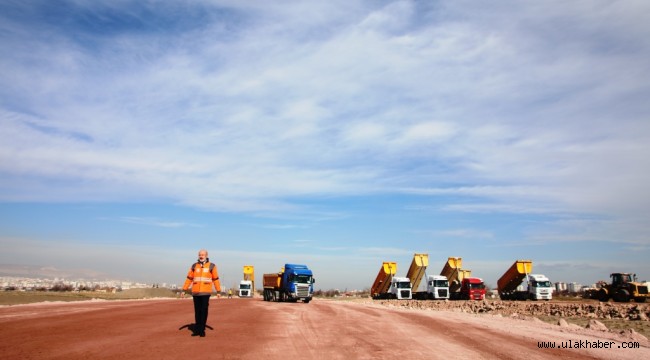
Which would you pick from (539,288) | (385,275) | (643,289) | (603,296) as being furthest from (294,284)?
(643,289)

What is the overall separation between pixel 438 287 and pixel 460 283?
2842 millimetres

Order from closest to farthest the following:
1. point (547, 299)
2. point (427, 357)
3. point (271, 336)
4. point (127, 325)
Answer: point (427, 357) → point (271, 336) → point (127, 325) → point (547, 299)

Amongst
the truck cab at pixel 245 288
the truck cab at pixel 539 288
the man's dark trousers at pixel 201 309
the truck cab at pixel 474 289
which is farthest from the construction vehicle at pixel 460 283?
the man's dark trousers at pixel 201 309

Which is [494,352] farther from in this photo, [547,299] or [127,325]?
[547,299]

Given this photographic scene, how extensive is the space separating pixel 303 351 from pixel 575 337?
9.24 m

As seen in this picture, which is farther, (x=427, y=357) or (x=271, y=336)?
(x=271, y=336)

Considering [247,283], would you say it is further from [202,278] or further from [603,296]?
[202,278]

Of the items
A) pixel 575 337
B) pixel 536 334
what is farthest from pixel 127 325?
pixel 575 337

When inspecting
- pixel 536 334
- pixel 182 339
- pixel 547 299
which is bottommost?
pixel 547 299

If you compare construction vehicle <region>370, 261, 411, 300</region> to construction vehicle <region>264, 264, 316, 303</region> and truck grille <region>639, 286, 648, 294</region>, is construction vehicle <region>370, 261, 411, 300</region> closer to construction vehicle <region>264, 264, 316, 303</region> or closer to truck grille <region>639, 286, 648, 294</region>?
construction vehicle <region>264, 264, 316, 303</region>

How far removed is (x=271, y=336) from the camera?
11164 millimetres

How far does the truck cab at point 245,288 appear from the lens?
188ft

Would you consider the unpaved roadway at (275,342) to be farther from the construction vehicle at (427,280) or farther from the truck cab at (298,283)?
the construction vehicle at (427,280)

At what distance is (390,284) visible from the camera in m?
50.3
